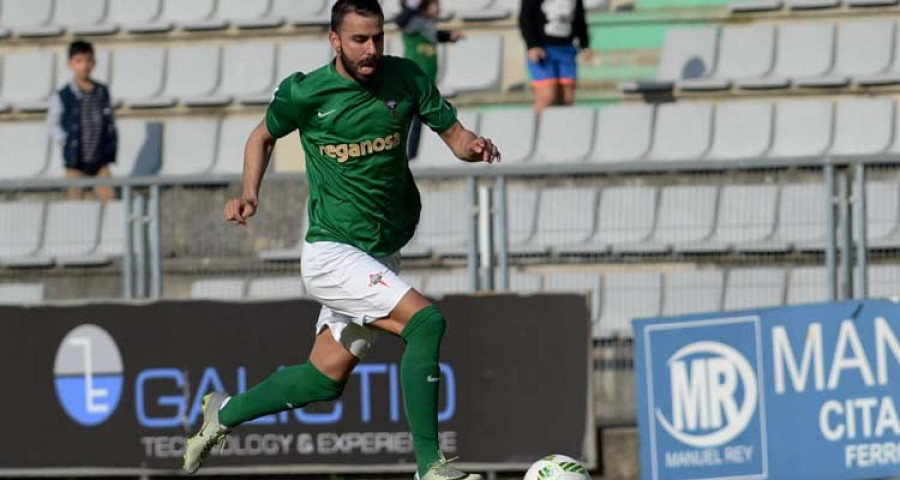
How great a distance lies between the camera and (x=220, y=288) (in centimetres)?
1308

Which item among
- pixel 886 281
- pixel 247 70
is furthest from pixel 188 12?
pixel 886 281

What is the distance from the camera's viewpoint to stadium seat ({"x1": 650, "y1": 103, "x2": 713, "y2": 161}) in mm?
15688

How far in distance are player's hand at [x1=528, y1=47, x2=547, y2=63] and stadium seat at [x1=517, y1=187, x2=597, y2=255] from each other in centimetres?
365

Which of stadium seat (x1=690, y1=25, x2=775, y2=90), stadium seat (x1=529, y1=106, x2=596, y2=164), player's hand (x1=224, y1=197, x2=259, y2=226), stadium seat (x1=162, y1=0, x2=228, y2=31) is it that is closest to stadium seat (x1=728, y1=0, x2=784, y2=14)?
stadium seat (x1=690, y1=25, x2=775, y2=90)

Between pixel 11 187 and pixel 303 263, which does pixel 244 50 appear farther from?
pixel 303 263

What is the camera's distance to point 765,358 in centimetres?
1209

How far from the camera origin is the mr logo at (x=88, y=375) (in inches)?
516

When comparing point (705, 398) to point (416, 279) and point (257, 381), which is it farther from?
point (257, 381)

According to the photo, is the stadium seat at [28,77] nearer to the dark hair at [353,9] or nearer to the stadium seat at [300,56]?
the stadium seat at [300,56]

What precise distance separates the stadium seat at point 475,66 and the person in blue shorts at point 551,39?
146cm

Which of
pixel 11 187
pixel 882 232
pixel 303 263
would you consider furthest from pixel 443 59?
pixel 303 263

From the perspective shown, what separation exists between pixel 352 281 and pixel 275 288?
4.59 metres

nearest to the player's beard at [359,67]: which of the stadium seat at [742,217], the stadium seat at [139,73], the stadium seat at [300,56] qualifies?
the stadium seat at [742,217]

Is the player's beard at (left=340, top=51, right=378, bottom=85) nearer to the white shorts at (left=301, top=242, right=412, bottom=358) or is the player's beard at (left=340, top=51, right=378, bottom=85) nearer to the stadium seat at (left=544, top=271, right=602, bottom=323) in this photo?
the white shorts at (left=301, top=242, right=412, bottom=358)
